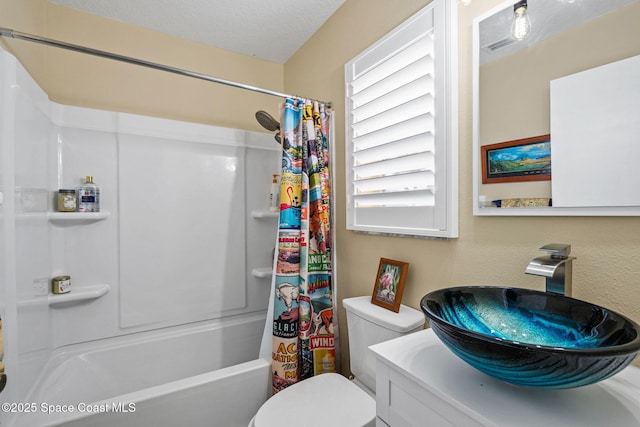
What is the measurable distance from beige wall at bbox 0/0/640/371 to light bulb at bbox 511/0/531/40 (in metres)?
0.10

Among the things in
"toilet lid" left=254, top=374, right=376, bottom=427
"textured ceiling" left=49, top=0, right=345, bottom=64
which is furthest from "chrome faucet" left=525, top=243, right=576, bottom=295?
"textured ceiling" left=49, top=0, right=345, bottom=64

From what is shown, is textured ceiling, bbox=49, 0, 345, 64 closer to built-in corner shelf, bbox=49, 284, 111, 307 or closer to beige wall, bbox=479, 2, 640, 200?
beige wall, bbox=479, 2, 640, 200

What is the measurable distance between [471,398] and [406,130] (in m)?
1.02

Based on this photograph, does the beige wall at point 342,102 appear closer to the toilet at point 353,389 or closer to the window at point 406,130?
the window at point 406,130

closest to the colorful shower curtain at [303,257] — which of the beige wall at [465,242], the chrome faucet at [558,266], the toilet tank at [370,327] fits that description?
the beige wall at [465,242]

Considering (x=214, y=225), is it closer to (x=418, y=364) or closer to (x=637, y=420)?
(x=418, y=364)

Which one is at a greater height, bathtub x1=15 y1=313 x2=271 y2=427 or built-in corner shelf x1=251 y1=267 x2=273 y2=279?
built-in corner shelf x1=251 y1=267 x2=273 y2=279

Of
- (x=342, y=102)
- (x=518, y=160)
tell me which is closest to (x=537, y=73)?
(x=518, y=160)

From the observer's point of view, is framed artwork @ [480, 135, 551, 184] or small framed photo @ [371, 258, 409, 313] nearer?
framed artwork @ [480, 135, 551, 184]

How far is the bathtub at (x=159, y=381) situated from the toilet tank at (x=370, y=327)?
500 millimetres

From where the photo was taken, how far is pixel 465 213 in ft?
3.61

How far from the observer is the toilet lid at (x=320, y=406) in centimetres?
110

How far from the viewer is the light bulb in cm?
92

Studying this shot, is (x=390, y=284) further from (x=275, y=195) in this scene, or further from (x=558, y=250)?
(x=275, y=195)
